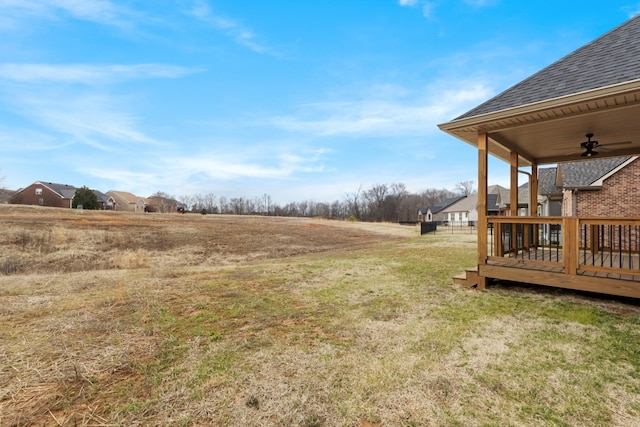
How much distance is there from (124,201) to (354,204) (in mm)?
46396

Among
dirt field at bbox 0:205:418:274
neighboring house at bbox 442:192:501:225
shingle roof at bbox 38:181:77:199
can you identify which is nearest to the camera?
dirt field at bbox 0:205:418:274

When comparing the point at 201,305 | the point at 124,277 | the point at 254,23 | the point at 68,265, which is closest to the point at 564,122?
the point at 201,305

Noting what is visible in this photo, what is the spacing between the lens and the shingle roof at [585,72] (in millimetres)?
4117

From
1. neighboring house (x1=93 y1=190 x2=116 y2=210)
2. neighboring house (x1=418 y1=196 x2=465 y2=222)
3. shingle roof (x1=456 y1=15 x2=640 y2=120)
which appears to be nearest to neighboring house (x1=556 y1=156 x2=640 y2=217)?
shingle roof (x1=456 y1=15 x2=640 y2=120)

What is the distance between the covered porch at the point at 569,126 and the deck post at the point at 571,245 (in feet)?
0.04

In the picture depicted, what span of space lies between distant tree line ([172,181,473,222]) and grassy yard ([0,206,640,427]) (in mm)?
51629

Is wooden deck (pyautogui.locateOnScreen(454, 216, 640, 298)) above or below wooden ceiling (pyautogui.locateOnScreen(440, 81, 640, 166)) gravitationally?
below

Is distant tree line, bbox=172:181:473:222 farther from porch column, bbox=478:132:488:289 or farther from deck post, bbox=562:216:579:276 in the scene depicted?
deck post, bbox=562:216:579:276

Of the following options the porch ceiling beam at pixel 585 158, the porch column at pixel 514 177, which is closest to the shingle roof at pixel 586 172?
the porch ceiling beam at pixel 585 158

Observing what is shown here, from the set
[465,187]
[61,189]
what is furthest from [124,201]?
[465,187]

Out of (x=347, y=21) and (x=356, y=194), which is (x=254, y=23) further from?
(x=356, y=194)

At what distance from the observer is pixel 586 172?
12.9 meters

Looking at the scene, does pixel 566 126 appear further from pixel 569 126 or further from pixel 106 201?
pixel 106 201

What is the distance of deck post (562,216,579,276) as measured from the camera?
14.6ft
